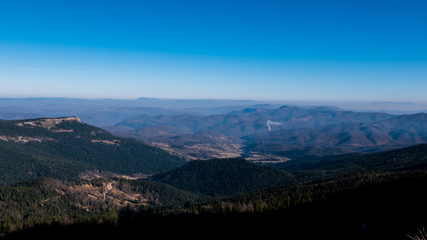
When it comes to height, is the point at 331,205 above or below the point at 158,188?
above

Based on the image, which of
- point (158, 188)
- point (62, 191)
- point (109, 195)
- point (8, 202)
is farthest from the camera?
point (158, 188)

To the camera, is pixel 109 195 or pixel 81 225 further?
pixel 109 195

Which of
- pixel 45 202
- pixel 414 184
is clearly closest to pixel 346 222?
pixel 414 184

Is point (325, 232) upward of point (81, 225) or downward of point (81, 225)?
upward

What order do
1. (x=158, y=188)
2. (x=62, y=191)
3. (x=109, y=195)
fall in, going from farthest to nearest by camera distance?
1. (x=158, y=188)
2. (x=109, y=195)
3. (x=62, y=191)

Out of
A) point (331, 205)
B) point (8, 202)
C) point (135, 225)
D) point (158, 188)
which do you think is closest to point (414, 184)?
point (331, 205)

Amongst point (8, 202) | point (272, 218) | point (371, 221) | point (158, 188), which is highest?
point (371, 221)

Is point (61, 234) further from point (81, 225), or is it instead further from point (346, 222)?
point (346, 222)

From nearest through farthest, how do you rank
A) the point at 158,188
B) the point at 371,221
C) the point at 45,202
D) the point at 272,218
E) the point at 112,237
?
the point at 371,221, the point at 112,237, the point at 272,218, the point at 45,202, the point at 158,188

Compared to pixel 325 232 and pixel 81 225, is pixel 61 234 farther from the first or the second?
pixel 325 232
